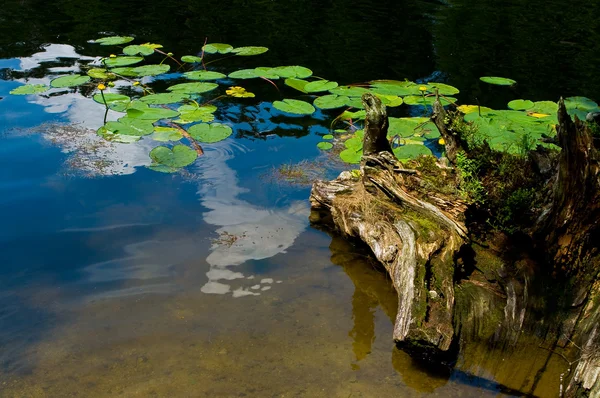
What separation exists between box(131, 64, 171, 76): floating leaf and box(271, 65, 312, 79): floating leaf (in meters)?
1.17

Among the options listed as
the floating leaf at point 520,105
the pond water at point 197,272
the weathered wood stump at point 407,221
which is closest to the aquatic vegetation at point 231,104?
the floating leaf at point 520,105

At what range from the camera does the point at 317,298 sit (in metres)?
3.49

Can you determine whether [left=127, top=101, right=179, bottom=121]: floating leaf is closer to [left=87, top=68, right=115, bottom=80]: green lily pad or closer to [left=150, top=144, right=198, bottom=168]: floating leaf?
[left=150, top=144, right=198, bottom=168]: floating leaf

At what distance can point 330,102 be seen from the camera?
19.1 ft

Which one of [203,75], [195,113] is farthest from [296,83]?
[195,113]

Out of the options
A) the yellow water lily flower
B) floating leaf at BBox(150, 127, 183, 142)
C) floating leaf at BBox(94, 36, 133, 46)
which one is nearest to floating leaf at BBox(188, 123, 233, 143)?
floating leaf at BBox(150, 127, 183, 142)

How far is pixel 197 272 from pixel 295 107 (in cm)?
245

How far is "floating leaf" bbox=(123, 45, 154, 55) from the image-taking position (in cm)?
699

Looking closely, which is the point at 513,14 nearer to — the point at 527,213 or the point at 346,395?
the point at 527,213

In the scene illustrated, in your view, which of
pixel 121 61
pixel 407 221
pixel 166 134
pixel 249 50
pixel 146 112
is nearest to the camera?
pixel 407 221

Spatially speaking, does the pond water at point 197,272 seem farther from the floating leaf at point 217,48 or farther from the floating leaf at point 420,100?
the floating leaf at point 217,48

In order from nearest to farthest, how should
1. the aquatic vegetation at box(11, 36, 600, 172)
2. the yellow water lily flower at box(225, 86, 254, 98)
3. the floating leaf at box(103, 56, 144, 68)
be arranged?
1. the aquatic vegetation at box(11, 36, 600, 172)
2. the yellow water lily flower at box(225, 86, 254, 98)
3. the floating leaf at box(103, 56, 144, 68)

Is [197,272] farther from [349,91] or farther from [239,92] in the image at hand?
A: [349,91]

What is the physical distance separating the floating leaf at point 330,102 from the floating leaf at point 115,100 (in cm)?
179
